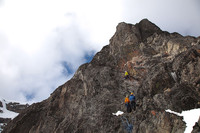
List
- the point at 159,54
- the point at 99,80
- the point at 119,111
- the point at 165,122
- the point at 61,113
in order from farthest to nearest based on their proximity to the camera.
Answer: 1. the point at 61,113
2. the point at 99,80
3. the point at 159,54
4. the point at 119,111
5. the point at 165,122

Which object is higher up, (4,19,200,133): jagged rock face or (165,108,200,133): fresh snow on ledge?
(4,19,200,133): jagged rock face

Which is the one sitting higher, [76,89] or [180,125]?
[76,89]

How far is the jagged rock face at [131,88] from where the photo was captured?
49.3 feet

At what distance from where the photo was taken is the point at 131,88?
79.7ft

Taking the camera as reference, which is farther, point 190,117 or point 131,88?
point 131,88

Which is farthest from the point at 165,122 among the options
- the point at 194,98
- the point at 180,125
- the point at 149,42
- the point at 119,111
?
the point at 149,42

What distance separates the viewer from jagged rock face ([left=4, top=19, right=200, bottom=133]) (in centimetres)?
1504

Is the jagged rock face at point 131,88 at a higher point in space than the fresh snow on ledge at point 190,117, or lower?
higher

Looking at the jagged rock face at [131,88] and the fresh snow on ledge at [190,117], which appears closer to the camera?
the fresh snow on ledge at [190,117]

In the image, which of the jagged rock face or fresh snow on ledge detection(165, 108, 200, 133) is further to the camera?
the jagged rock face

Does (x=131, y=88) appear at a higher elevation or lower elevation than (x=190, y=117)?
higher

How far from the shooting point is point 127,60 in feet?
98.8

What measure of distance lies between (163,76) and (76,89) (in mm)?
20874

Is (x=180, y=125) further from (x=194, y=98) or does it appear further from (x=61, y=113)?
(x=61, y=113)
